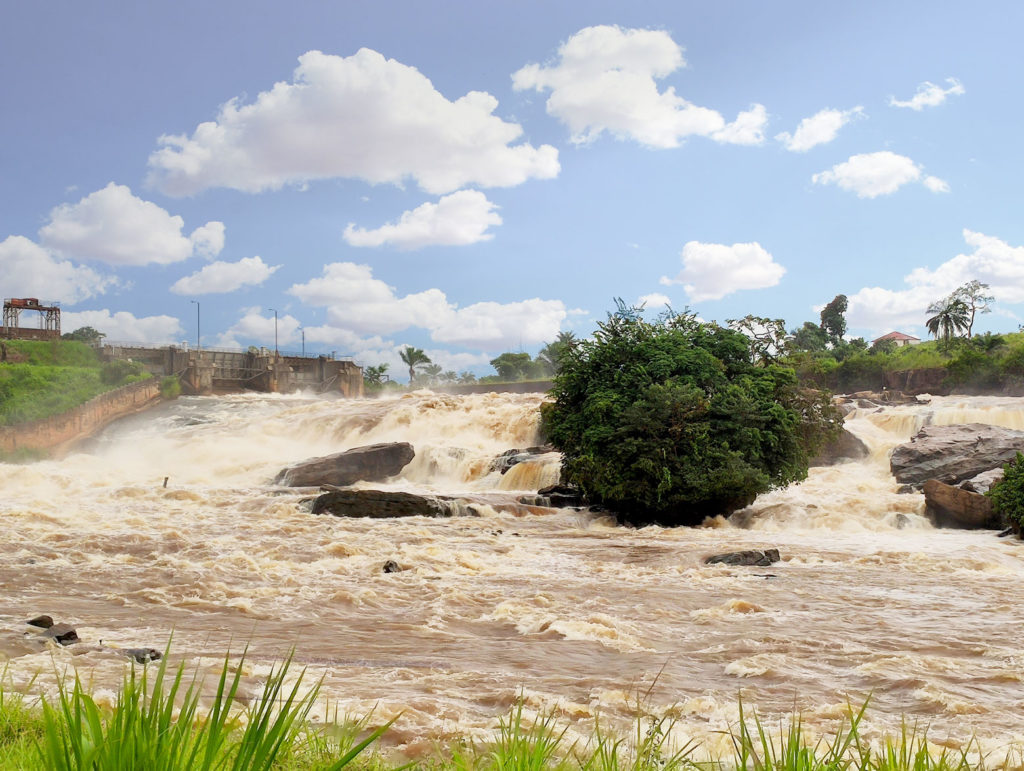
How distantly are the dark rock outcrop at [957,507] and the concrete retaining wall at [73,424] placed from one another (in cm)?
3256

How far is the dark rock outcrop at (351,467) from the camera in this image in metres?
22.5

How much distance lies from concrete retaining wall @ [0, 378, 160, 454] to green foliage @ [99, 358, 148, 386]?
17.9 feet

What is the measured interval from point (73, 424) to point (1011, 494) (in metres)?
35.3

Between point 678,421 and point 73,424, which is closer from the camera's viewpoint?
point 678,421

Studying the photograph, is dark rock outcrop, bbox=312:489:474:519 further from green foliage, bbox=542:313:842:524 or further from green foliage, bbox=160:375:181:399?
green foliage, bbox=160:375:181:399

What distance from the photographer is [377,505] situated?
17172mm

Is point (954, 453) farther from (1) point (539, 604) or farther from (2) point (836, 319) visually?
(2) point (836, 319)

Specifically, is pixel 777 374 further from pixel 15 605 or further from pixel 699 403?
pixel 15 605

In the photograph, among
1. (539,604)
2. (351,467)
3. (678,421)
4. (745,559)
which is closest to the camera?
(539,604)

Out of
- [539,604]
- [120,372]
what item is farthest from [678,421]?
[120,372]

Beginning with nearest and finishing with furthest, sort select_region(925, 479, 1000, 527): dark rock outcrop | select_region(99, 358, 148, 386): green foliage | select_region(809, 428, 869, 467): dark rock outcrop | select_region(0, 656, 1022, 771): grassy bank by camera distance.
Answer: select_region(0, 656, 1022, 771): grassy bank → select_region(925, 479, 1000, 527): dark rock outcrop → select_region(809, 428, 869, 467): dark rock outcrop → select_region(99, 358, 148, 386): green foliage

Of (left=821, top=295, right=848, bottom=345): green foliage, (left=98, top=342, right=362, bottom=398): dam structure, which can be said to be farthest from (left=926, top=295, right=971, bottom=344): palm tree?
(left=98, top=342, right=362, bottom=398): dam structure

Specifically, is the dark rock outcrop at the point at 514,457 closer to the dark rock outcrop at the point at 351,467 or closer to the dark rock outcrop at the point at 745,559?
the dark rock outcrop at the point at 351,467

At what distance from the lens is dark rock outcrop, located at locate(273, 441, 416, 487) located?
22.5 meters
